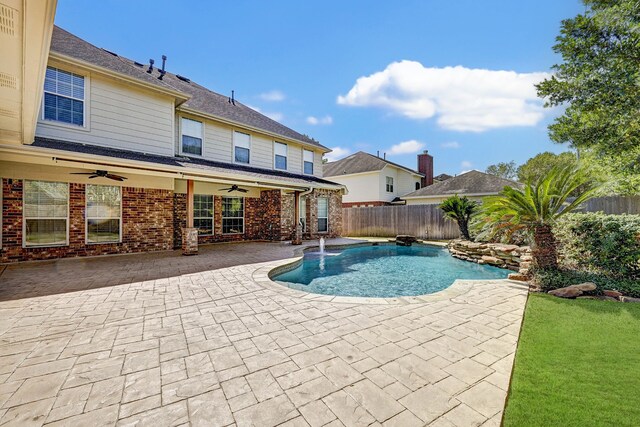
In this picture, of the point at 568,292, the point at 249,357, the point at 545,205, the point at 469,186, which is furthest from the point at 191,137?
the point at 469,186

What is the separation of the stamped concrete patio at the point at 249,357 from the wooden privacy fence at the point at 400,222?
37.9ft

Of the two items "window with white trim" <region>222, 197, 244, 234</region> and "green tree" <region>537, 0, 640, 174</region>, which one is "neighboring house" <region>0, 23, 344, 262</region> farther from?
"green tree" <region>537, 0, 640, 174</region>

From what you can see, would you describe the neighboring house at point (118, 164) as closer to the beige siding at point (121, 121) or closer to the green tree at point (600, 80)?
the beige siding at point (121, 121)

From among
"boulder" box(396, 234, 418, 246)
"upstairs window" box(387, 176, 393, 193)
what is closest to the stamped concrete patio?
"boulder" box(396, 234, 418, 246)

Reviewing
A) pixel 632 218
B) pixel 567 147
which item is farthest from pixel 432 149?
pixel 632 218

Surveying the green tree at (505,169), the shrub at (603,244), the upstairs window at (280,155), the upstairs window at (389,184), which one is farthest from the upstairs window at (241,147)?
the green tree at (505,169)

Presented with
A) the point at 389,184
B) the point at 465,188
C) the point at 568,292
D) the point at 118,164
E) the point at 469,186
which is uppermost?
the point at 389,184

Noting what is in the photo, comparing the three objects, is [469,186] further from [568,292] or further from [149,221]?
[149,221]

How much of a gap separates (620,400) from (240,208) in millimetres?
13181

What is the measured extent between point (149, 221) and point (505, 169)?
48330 millimetres

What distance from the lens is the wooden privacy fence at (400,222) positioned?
53.3 feet

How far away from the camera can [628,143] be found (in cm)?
924

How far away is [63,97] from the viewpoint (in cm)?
801

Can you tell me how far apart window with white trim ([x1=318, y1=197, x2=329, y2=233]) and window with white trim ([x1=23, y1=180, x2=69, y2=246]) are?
1089cm
